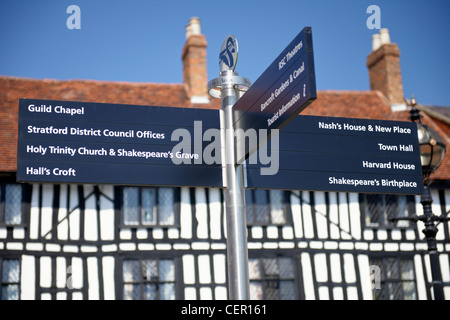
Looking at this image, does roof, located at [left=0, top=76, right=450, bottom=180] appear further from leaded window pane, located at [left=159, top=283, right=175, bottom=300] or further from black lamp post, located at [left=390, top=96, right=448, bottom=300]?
black lamp post, located at [left=390, top=96, right=448, bottom=300]

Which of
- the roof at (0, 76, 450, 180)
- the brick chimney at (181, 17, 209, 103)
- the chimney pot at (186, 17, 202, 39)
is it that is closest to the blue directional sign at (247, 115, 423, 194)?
the roof at (0, 76, 450, 180)

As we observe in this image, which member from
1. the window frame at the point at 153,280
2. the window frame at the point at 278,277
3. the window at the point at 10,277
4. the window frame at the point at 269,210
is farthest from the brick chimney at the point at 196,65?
the window at the point at 10,277

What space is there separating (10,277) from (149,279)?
3.36 meters

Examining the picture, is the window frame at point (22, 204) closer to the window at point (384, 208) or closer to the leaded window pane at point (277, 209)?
the leaded window pane at point (277, 209)

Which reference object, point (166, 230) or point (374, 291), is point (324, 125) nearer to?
point (166, 230)

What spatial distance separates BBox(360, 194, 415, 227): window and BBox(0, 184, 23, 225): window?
9051 millimetres

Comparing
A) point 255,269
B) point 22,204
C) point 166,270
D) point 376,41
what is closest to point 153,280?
point 166,270

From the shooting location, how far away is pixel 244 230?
397cm

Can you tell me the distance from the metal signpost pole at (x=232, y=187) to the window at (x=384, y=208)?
1354 cm

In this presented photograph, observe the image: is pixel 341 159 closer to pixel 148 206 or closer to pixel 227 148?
pixel 227 148

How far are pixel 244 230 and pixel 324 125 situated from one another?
3.17 ft

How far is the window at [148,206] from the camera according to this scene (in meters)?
16.0

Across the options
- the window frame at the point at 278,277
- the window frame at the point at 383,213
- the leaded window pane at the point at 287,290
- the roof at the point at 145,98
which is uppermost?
the roof at the point at 145,98
